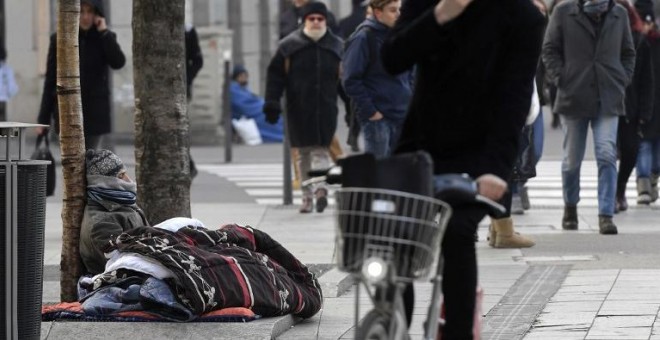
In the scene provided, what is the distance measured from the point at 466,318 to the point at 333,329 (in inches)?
99.4

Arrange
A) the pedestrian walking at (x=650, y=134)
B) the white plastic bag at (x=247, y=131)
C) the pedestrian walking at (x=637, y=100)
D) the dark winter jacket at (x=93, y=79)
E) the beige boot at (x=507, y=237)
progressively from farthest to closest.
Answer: the white plastic bag at (x=247, y=131)
the pedestrian walking at (x=650, y=134)
the pedestrian walking at (x=637, y=100)
the dark winter jacket at (x=93, y=79)
the beige boot at (x=507, y=237)

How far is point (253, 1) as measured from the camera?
32.6 meters

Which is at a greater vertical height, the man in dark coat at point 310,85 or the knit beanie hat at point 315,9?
the knit beanie hat at point 315,9

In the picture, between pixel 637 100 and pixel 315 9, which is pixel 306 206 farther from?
pixel 637 100

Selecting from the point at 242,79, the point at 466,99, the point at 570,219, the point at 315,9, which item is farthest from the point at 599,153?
the point at 242,79

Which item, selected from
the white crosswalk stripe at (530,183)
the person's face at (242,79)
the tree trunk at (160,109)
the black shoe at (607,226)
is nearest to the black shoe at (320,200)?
the white crosswalk stripe at (530,183)

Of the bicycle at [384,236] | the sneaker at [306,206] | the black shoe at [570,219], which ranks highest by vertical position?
the bicycle at [384,236]

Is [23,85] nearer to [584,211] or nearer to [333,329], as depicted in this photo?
[584,211]

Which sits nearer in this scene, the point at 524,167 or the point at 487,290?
the point at 487,290

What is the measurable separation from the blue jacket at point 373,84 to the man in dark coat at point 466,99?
6.50 meters

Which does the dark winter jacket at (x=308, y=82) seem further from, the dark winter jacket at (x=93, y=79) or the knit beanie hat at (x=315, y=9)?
the dark winter jacket at (x=93, y=79)

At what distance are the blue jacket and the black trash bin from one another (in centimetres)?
529

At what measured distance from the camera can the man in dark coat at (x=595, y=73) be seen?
11.6 meters

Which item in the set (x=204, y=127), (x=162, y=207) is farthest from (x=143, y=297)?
(x=204, y=127)
